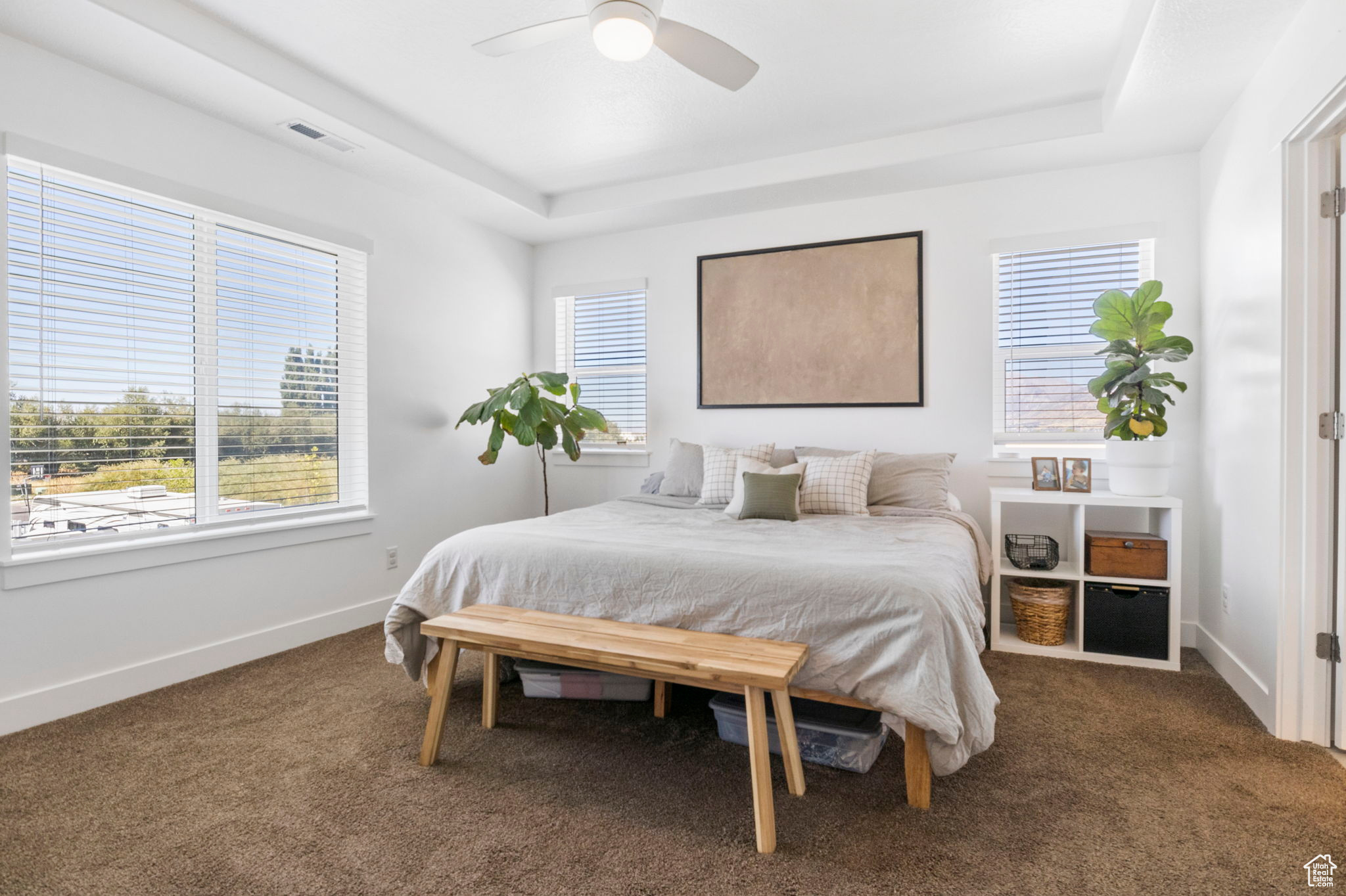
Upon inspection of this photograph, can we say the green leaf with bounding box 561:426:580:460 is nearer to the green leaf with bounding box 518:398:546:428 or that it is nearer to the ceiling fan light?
the green leaf with bounding box 518:398:546:428

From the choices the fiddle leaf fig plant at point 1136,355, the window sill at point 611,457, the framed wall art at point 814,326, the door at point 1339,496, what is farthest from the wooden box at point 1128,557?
the window sill at point 611,457

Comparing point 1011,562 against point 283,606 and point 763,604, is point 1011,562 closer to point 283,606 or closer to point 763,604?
point 763,604

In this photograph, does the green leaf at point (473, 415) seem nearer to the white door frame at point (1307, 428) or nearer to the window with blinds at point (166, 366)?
the window with blinds at point (166, 366)

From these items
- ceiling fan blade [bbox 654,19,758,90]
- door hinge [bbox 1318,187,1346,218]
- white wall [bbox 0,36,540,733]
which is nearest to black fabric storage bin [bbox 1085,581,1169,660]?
door hinge [bbox 1318,187,1346,218]

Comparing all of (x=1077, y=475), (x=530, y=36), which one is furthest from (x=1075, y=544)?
(x=530, y=36)

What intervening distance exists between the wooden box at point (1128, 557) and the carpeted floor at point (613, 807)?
578mm

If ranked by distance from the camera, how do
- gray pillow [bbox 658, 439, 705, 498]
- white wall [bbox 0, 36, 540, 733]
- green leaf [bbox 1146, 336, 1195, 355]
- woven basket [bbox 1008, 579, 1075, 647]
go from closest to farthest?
white wall [bbox 0, 36, 540, 733] < green leaf [bbox 1146, 336, 1195, 355] < woven basket [bbox 1008, 579, 1075, 647] < gray pillow [bbox 658, 439, 705, 498]

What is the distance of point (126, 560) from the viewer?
278 centimetres

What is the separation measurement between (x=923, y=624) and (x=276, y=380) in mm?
3193

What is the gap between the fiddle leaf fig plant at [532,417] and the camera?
4086 millimetres

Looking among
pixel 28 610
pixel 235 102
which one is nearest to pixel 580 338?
pixel 235 102

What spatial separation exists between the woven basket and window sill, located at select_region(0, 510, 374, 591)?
135 inches

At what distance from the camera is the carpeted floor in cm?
161

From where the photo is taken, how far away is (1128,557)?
309 centimetres
